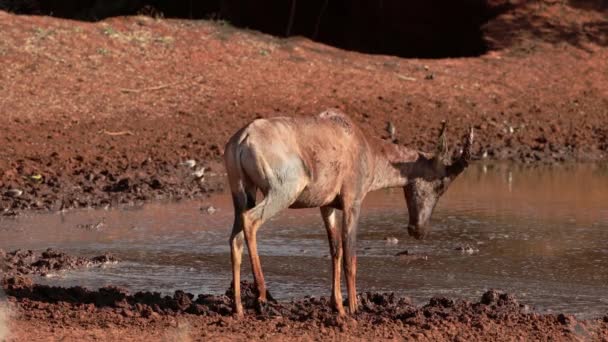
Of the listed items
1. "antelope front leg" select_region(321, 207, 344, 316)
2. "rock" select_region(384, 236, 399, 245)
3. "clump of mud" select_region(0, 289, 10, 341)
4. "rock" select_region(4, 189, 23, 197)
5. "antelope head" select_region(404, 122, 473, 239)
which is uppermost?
"antelope head" select_region(404, 122, 473, 239)

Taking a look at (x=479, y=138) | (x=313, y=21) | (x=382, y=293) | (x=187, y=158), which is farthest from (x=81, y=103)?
(x=382, y=293)

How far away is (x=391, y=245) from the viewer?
1270 centimetres

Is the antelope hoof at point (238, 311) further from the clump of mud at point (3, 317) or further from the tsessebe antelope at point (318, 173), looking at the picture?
the clump of mud at point (3, 317)

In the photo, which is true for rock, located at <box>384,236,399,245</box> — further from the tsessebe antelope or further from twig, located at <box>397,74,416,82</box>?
twig, located at <box>397,74,416,82</box>

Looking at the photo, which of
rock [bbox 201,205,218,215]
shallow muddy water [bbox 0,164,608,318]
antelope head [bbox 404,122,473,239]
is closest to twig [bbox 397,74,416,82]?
shallow muddy water [bbox 0,164,608,318]

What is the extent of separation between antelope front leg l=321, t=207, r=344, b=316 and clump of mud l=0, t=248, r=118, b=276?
2.55m

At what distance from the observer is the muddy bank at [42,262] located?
36.5 ft

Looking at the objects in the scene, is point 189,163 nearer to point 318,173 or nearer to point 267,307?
point 318,173

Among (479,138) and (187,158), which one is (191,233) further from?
(479,138)

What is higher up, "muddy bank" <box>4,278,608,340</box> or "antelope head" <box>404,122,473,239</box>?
"antelope head" <box>404,122,473,239</box>

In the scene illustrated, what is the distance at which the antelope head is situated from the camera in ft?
35.9

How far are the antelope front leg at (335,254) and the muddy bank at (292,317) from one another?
117mm

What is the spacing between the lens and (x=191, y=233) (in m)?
13.3

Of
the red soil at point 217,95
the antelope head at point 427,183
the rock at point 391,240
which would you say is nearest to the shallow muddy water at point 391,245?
the rock at point 391,240
